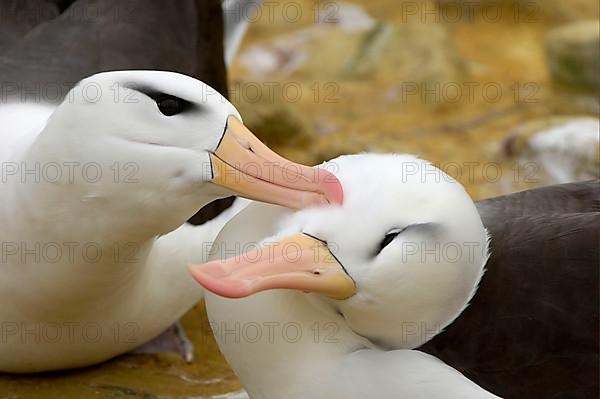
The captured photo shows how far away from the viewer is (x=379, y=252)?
292cm

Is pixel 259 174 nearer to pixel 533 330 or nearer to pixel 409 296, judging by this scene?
pixel 409 296

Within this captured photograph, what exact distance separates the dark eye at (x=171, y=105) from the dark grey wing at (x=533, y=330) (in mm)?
909

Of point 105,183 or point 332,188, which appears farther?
point 105,183

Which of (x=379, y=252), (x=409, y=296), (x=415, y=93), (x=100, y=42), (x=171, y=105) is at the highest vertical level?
(x=171, y=105)

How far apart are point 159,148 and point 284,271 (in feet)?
1.67

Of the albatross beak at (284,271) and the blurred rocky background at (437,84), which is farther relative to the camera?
the blurred rocky background at (437,84)

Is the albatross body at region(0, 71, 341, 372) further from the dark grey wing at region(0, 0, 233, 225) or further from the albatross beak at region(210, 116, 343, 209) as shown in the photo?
the dark grey wing at region(0, 0, 233, 225)

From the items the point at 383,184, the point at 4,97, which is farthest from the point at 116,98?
the point at 4,97

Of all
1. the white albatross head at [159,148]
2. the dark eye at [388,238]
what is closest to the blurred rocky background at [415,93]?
the white albatross head at [159,148]

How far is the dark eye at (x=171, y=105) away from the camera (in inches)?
124

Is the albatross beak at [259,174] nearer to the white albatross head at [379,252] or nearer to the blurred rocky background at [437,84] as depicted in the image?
the white albatross head at [379,252]

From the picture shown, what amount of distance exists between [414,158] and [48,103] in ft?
4.81

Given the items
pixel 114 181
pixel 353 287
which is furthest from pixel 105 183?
pixel 353 287

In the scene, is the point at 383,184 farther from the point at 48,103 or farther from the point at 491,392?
the point at 48,103
